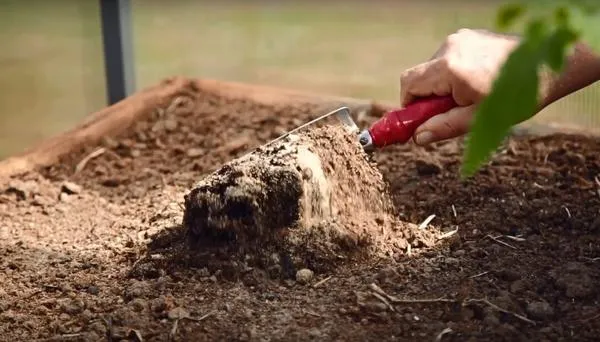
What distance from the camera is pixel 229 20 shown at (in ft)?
8.73

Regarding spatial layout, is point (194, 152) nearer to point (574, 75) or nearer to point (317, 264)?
point (317, 264)

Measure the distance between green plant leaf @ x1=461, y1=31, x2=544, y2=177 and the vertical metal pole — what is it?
4.60 feet

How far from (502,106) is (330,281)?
1.70 feet

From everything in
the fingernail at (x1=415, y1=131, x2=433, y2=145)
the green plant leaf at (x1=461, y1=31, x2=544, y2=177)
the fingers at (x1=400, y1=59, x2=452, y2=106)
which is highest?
the green plant leaf at (x1=461, y1=31, x2=544, y2=177)

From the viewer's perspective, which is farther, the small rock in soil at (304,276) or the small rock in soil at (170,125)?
the small rock in soil at (170,125)

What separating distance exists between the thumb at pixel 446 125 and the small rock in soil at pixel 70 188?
61 cm

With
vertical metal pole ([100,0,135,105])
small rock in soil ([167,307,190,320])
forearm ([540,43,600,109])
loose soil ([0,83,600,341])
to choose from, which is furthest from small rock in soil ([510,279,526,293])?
vertical metal pole ([100,0,135,105])

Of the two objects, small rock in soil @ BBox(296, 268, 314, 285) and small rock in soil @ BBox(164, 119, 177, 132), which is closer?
small rock in soil @ BBox(296, 268, 314, 285)

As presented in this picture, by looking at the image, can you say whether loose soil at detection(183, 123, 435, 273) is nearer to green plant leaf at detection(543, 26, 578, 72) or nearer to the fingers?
the fingers

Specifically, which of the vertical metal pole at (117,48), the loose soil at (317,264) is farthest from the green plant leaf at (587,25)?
the vertical metal pole at (117,48)

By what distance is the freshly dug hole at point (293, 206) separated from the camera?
125cm

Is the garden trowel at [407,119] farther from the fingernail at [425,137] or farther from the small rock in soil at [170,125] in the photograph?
the small rock in soil at [170,125]

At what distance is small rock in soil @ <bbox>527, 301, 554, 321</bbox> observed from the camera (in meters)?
1.10

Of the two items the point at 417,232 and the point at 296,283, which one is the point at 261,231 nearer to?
the point at 296,283
